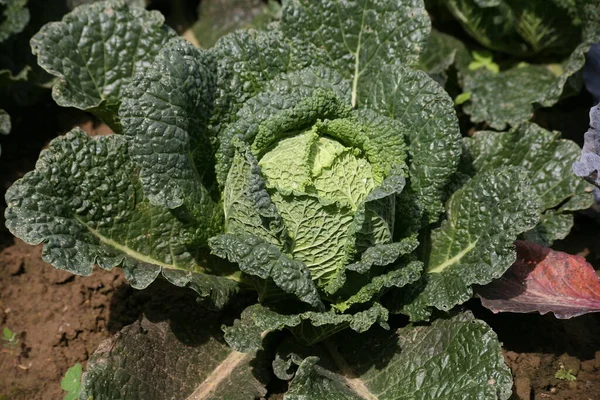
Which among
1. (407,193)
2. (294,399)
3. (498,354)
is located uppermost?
(407,193)

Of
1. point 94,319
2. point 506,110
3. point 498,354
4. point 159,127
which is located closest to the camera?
point 498,354

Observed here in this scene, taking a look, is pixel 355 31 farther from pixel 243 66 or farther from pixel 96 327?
pixel 96 327

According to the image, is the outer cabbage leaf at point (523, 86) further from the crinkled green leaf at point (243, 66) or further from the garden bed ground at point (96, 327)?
the crinkled green leaf at point (243, 66)

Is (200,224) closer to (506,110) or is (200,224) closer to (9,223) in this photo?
(9,223)

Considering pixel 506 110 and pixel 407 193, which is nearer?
pixel 407 193

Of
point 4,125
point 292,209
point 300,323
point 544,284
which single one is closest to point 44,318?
point 4,125

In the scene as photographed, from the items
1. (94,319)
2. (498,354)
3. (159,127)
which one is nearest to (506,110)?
(498,354)
